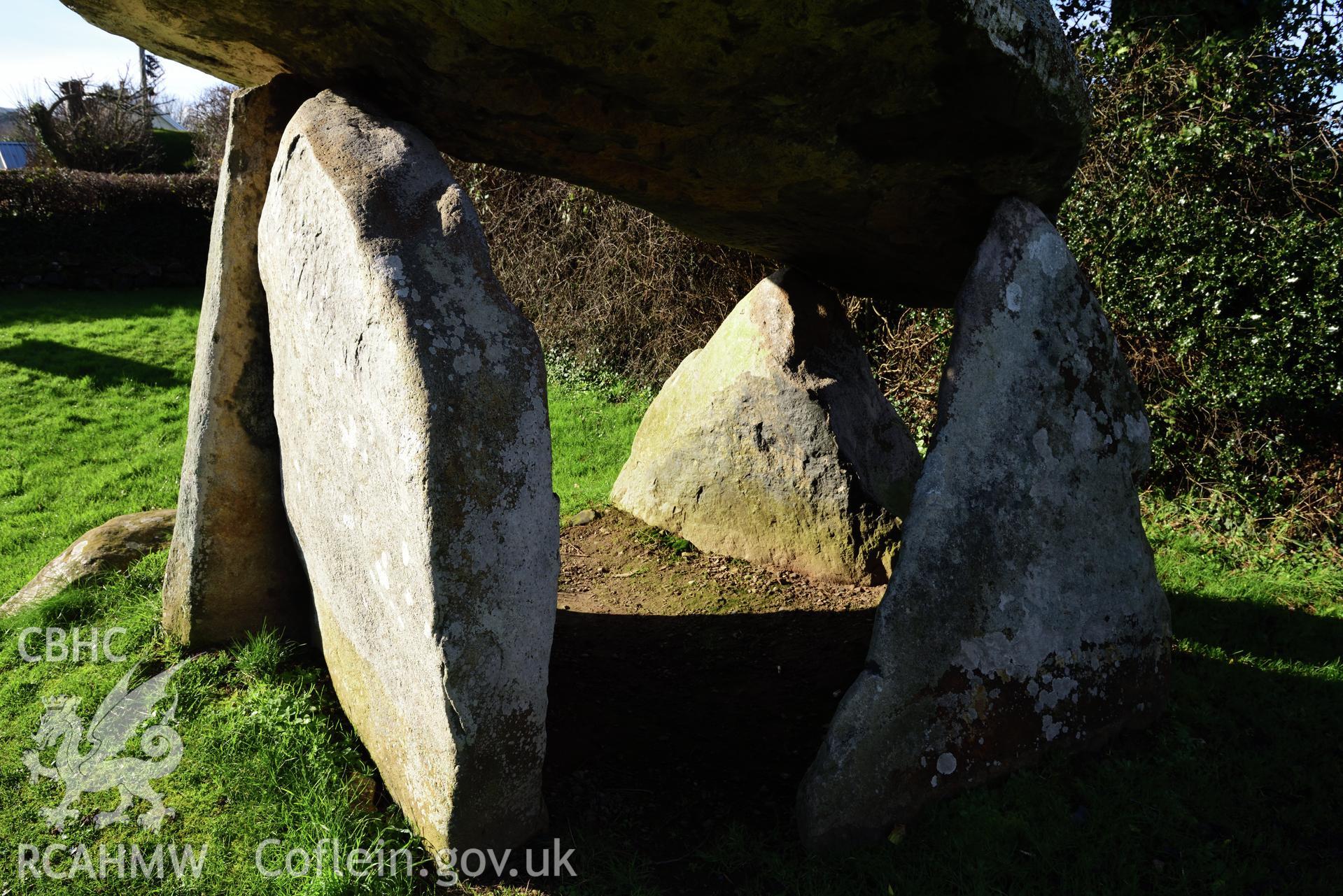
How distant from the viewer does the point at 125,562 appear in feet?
15.0

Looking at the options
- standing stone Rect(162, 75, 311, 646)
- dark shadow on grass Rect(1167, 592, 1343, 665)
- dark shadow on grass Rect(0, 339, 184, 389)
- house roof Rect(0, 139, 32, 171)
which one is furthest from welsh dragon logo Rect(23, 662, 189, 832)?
house roof Rect(0, 139, 32, 171)

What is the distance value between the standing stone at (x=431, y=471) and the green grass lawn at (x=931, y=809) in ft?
1.10

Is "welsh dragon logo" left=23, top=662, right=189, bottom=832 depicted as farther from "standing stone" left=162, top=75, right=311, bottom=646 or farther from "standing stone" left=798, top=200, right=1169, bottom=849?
"standing stone" left=798, top=200, right=1169, bottom=849

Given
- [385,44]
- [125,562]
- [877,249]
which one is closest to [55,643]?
[125,562]

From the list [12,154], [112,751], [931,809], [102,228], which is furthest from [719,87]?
[12,154]

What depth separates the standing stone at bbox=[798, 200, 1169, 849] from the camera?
293cm

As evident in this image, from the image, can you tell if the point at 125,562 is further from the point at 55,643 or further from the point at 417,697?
the point at 417,697

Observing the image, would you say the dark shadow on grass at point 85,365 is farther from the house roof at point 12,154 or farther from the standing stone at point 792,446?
the house roof at point 12,154

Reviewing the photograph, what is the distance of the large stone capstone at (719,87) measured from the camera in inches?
106

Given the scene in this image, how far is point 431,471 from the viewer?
7.97ft

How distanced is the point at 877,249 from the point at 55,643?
4042 millimetres

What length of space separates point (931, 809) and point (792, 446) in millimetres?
2311

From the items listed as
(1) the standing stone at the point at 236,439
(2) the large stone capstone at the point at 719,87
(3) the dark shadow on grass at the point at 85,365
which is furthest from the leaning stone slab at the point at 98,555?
(3) the dark shadow on grass at the point at 85,365

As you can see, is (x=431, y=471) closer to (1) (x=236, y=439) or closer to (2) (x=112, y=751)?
(1) (x=236, y=439)
